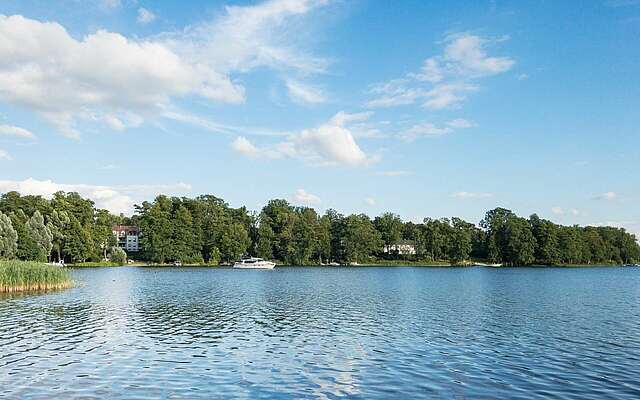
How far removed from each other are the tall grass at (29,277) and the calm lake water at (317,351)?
19.1ft

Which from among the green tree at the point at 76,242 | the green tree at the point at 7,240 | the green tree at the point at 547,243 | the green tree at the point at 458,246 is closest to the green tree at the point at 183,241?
the green tree at the point at 76,242

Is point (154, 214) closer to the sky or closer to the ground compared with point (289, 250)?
closer to the sky

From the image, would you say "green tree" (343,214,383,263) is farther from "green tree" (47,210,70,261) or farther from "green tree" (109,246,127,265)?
"green tree" (47,210,70,261)

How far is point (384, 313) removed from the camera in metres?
41.0

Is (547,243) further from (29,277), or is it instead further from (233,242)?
(29,277)

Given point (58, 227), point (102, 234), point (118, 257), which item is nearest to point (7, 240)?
point (58, 227)

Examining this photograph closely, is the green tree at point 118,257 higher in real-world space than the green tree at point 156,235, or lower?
lower

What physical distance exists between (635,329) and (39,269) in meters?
52.3

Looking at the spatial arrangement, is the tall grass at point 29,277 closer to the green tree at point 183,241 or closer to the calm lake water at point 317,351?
the calm lake water at point 317,351

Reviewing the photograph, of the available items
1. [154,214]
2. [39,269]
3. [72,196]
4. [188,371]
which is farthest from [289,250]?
[188,371]

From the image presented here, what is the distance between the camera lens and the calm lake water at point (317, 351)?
18.8m

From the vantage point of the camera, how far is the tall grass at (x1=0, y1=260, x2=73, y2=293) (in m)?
51.4

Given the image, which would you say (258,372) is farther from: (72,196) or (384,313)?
(72,196)

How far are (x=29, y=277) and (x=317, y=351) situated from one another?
132 ft
